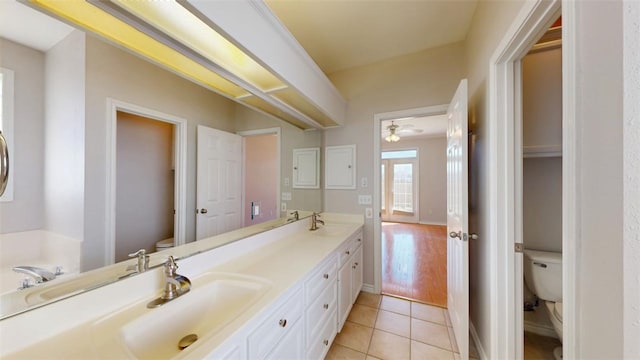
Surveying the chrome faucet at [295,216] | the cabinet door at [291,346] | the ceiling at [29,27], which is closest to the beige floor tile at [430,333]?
the cabinet door at [291,346]

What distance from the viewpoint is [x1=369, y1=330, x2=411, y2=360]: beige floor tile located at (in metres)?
1.57

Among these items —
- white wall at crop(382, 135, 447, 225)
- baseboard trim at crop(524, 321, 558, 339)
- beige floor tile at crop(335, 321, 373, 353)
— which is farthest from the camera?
white wall at crop(382, 135, 447, 225)

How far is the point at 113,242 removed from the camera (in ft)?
2.69

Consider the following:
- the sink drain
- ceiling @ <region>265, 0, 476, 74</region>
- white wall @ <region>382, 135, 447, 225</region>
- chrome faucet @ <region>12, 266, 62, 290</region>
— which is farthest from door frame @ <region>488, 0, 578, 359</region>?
white wall @ <region>382, 135, 447, 225</region>

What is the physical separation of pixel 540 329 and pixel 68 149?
322 centimetres

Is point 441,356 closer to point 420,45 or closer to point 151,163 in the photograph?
point 151,163

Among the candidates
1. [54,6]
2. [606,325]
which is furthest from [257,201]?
[606,325]

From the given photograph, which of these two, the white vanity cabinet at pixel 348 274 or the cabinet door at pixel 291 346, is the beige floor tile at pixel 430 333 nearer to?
the white vanity cabinet at pixel 348 274

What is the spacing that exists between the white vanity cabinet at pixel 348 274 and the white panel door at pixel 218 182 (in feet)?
2.91

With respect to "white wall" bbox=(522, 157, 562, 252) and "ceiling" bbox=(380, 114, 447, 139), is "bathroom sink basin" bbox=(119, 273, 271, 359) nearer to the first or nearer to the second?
"white wall" bbox=(522, 157, 562, 252)

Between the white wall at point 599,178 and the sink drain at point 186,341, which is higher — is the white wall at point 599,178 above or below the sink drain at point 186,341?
above

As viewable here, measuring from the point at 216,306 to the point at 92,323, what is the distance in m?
0.43

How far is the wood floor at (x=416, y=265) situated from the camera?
247 cm

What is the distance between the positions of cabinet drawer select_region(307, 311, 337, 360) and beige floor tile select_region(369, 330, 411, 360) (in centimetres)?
36
